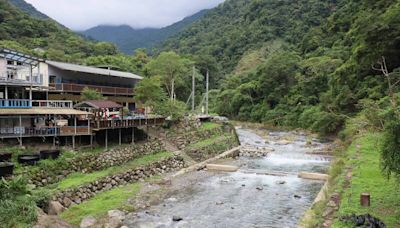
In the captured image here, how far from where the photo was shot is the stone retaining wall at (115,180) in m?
19.2

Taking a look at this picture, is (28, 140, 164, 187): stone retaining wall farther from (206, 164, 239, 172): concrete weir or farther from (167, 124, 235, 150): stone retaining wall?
(206, 164, 239, 172): concrete weir

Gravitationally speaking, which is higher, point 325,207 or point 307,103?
point 307,103

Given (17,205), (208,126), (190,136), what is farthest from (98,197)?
(208,126)

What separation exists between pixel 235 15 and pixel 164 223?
13225 centimetres

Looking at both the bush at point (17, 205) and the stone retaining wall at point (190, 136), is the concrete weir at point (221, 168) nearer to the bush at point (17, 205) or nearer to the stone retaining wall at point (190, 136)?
the stone retaining wall at point (190, 136)

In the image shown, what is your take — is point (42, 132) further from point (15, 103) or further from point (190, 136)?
point (190, 136)

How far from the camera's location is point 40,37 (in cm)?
7425

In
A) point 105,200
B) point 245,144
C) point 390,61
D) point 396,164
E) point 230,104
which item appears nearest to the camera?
point 396,164

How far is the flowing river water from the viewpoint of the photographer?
17953 millimetres

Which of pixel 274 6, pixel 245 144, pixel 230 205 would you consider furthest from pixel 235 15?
pixel 230 205

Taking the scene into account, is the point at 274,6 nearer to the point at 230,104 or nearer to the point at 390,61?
the point at 230,104

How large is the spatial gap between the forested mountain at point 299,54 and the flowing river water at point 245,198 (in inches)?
430

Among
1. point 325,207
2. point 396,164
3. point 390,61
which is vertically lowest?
point 325,207

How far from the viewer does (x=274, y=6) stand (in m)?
114
